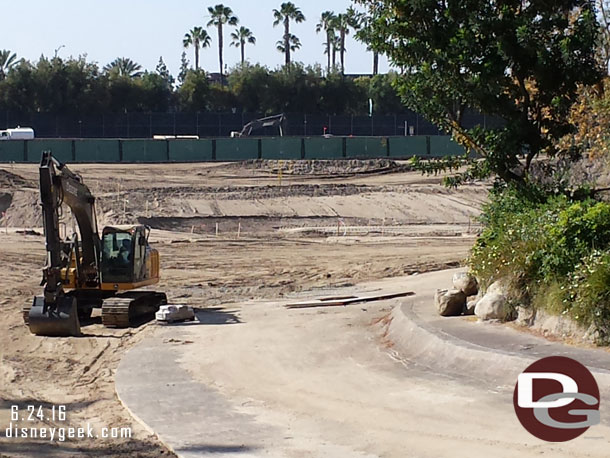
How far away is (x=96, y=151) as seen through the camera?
217 feet

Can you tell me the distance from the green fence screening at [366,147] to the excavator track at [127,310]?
47.0m

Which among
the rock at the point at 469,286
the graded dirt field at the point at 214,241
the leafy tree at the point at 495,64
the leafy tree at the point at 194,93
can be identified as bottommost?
the graded dirt field at the point at 214,241

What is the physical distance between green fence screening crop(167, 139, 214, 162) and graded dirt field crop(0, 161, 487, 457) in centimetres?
208

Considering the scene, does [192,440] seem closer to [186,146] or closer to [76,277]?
[76,277]

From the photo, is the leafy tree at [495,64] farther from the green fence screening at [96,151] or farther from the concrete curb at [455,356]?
the green fence screening at [96,151]

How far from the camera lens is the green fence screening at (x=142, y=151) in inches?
2645

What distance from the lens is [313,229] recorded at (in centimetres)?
4594

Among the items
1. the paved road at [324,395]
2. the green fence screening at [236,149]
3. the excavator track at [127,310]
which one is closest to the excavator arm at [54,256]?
the excavator track at [127,310]

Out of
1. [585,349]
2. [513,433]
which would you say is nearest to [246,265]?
[585,349]

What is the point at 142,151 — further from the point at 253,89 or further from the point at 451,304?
the point at 451,304

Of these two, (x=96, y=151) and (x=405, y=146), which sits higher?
(x=405, y=146)

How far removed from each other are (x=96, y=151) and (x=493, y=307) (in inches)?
2055

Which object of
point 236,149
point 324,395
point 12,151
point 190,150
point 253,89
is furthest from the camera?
point 253,89
